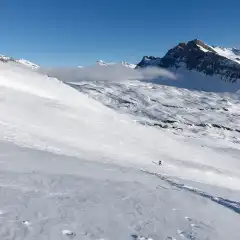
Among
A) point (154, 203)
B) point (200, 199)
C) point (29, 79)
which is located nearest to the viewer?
point (154, 203)

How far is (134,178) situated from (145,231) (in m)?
10.3

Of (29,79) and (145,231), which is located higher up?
(29,79)

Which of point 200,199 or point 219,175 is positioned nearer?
point 200,199

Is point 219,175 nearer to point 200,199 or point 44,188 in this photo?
point 200,199

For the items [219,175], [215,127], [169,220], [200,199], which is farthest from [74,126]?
[215,127]

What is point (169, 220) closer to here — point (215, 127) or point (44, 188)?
point (44, 188)

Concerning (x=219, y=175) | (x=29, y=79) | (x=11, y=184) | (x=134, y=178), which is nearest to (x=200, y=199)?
(x=134, y=178)

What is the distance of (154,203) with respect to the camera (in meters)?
16.6

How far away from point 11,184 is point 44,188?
1340mm

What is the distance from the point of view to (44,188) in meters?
15.9

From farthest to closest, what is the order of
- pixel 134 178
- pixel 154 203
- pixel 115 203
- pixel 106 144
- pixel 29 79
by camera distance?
pixel 29 79
pixel 106 144
pixel 134 178
pixel 154 203
pixel 115 203

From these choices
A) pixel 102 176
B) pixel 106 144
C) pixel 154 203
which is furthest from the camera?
pixel 106 144

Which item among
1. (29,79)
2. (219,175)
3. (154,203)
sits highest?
(29,79)

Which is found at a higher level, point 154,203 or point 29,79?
point 29,79
